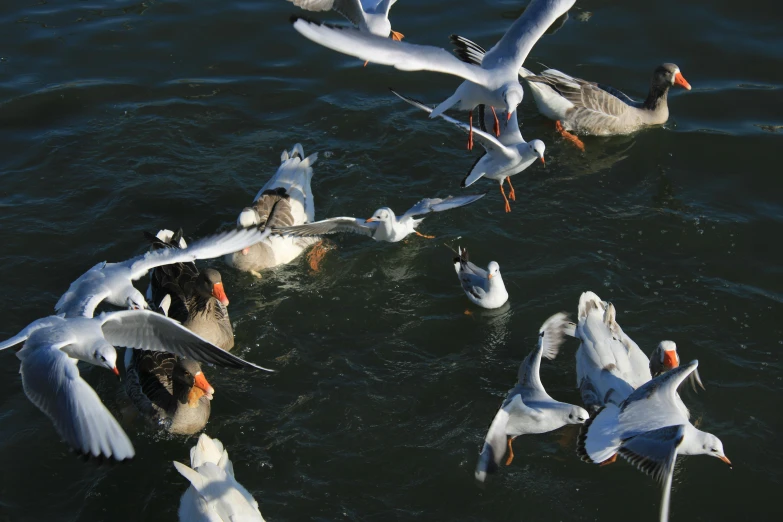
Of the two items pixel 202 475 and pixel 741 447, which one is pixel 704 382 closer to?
pixel 741 447

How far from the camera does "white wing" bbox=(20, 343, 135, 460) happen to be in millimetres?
6273

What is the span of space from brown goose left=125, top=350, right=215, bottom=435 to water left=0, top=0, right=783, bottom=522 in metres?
0.25

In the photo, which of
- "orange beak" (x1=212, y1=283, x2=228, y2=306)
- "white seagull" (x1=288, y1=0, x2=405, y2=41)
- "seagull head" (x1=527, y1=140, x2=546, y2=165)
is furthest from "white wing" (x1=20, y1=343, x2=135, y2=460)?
"white seagull" (x1=288, y1=0, x2=405, y2=41)

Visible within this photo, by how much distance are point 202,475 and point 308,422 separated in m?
1.58

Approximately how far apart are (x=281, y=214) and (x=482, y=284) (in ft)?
8.78

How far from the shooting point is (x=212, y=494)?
685cm

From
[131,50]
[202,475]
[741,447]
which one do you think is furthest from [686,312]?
[131,50]

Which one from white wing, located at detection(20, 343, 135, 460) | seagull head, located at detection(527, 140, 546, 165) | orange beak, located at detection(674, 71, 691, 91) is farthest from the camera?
orange beak, located at detection(674, 71, 691, 91)

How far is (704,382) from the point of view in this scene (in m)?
8.73

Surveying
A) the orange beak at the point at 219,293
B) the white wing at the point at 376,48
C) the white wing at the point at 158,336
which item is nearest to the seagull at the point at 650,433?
the white wing at the point at 158,336

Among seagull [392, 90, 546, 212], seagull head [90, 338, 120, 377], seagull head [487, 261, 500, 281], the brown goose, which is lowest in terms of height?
the brown goose

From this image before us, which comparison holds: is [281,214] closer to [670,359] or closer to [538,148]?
[538,148]

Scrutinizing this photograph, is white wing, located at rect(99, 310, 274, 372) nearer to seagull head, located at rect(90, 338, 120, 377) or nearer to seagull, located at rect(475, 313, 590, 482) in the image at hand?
seagull head, located at rect(90, 338, 120, 377)

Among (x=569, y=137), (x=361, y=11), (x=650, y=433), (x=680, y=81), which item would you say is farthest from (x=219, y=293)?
(x=680, y=81)
